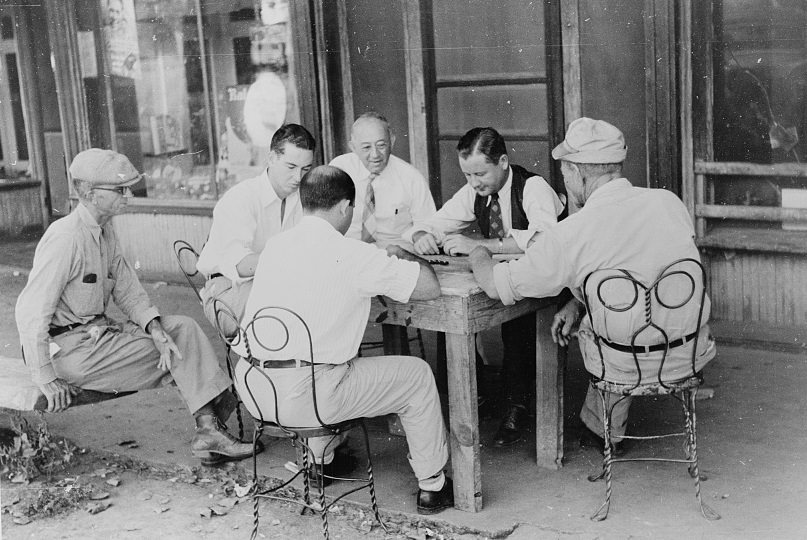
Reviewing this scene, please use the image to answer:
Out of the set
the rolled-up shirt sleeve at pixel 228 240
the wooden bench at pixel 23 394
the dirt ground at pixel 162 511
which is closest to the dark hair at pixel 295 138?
the rolled-up shirt sleeve at pixel 228 240

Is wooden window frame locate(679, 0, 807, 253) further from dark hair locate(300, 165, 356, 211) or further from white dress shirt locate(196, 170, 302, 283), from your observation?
dark hair locate(300, 165, 356, 211)

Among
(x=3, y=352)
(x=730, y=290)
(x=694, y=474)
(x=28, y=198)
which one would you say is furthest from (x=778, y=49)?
(x=28, y=198)

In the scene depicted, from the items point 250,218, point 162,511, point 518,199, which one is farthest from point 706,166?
point 162,511

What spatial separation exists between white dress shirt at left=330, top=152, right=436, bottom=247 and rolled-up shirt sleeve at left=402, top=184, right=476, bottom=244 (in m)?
0.38

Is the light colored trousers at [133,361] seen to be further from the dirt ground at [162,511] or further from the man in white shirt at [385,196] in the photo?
the man in white shirt at [385,196]

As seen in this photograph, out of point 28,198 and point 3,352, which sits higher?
point 28,198

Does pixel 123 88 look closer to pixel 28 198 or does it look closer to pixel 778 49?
pixel 28 198

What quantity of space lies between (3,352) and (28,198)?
13.8 feet

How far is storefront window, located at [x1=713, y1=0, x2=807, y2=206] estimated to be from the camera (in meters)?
6.05

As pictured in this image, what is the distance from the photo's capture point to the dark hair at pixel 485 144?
4.84 meters

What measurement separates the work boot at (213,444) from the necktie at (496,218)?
1662mm

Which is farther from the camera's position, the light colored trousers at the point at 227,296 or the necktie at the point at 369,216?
the necktie at the point at 369,216

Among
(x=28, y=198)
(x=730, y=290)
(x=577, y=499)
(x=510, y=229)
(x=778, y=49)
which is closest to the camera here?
(x=577, y=499)

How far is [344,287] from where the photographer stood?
384cm
